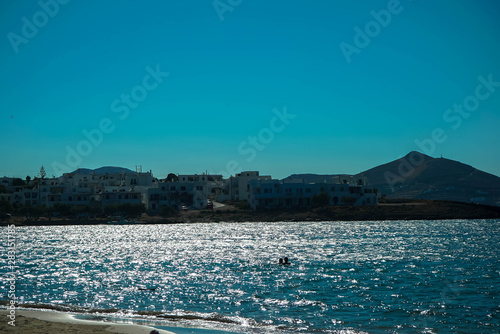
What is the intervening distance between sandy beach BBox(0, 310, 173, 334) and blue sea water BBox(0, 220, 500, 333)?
1950 mm

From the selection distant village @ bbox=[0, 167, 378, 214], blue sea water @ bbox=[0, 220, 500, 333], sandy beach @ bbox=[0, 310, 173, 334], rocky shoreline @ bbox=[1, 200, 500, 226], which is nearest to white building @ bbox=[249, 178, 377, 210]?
distant village @ bbox=[0, 167, 378, 214]

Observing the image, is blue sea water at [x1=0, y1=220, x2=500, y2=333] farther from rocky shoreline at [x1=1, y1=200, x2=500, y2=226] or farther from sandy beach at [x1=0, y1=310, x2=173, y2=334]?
rocky shoreline at [x1=1, y1=200, x2=500, y2=226]

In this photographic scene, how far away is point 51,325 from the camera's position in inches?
935

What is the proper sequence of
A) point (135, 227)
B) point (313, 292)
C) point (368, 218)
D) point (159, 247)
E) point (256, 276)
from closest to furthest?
1. point (313, 292)
2. point (256, 276)
3. point (159, 247)
4. point (135, 227)
5. point (368, 218)

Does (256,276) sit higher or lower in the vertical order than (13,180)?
lower

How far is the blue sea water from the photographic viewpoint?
88.2 feet

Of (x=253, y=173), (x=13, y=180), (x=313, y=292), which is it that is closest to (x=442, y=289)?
(x=313, y=292)

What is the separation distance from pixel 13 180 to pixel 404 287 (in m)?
142

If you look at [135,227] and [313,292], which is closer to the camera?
[313,292]

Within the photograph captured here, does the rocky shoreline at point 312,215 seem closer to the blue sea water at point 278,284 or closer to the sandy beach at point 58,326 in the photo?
the blue sea water at point 278,284

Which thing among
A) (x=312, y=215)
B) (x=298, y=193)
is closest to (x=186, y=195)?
(x=298, y=193)

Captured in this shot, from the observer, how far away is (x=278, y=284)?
125ft

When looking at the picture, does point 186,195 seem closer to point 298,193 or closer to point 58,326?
point 298,193

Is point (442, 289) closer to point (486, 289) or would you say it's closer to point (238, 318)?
point (486, 289)
